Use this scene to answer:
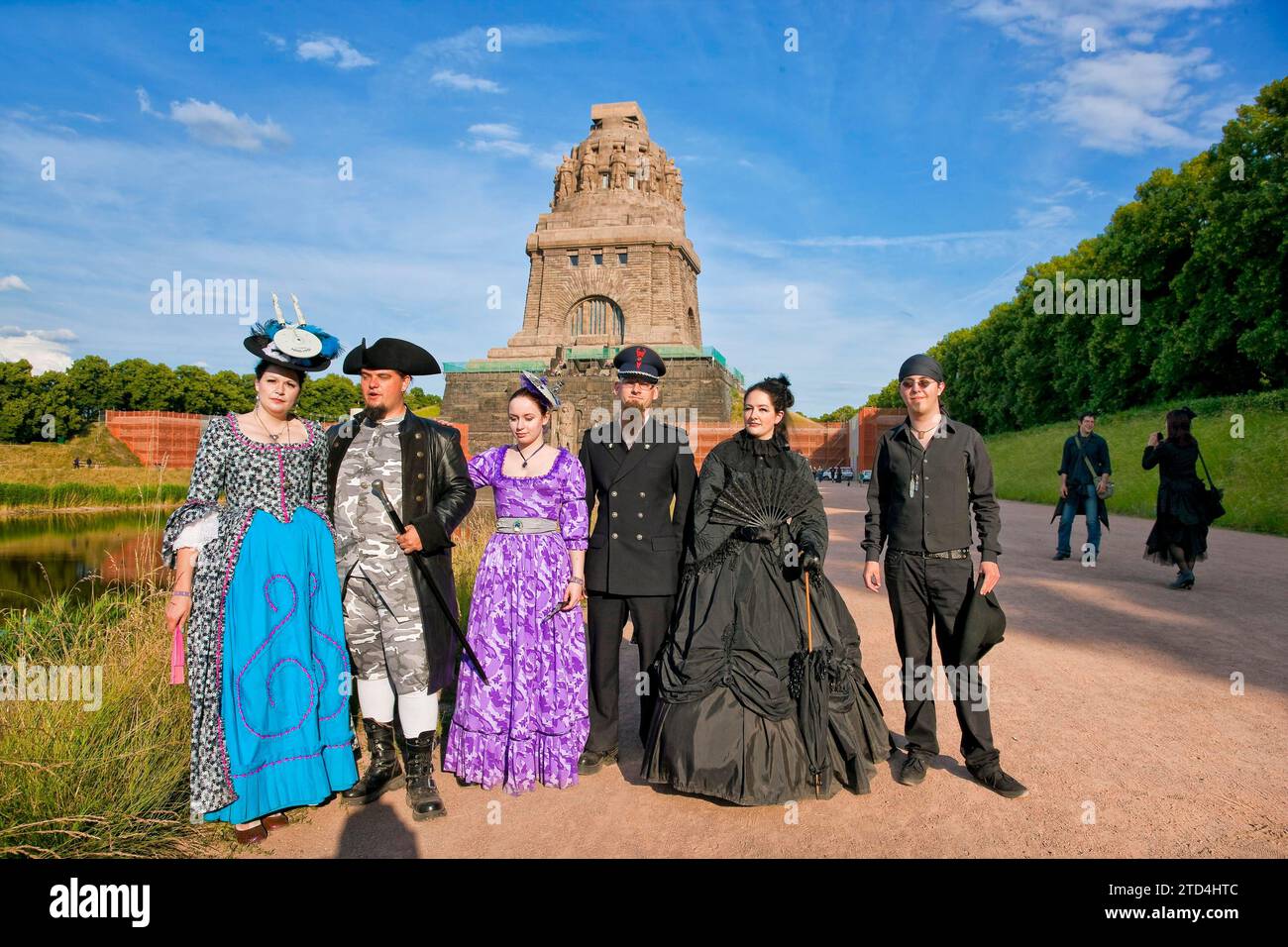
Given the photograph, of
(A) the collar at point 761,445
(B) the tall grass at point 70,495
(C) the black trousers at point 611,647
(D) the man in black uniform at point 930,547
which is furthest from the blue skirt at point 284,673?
(B) the tall grass at point 70,495

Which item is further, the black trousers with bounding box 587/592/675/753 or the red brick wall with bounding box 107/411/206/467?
the red brick wall with bounding box 107/411/206/467

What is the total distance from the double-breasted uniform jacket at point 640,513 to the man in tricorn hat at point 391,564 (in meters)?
0.87

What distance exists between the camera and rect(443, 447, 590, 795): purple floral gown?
13.5ft

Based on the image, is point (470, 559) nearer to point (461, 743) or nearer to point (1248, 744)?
point (461, 743)

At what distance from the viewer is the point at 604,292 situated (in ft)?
129

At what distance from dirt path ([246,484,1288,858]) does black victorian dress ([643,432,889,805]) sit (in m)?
0.19

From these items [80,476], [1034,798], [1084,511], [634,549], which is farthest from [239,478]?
[80,476]

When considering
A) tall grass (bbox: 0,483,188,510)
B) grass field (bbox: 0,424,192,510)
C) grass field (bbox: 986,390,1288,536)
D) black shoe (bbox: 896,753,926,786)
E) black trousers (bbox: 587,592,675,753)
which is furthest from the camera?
grass field (bbox: 0,424,192,510)

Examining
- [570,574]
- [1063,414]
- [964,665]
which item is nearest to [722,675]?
[570,574]

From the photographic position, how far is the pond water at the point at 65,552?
12734 millimetres

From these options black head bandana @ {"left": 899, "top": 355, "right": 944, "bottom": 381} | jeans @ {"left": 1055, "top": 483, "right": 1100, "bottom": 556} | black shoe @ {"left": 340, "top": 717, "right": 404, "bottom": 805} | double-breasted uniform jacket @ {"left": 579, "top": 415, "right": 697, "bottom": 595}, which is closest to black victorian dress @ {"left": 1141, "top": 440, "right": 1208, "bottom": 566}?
jeans @ {"left": 1055, "top": 483, "right": 1100, "bottom": 556}

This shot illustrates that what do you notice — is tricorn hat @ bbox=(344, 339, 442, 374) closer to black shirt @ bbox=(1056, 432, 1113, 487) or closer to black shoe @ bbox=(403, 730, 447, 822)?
black shoe @ bbox=(403, 730, 447, 822)

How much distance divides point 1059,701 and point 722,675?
118 inches

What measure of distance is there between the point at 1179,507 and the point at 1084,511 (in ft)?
7.96
